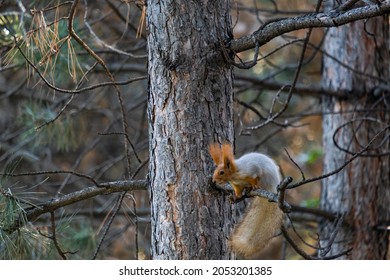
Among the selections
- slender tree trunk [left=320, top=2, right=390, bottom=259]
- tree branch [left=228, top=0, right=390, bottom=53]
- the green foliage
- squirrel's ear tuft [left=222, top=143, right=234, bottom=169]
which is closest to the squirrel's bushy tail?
squirrel's ear tuft [left=222, top=143, right=234, bottom=169]

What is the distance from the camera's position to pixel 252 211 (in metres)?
2.48

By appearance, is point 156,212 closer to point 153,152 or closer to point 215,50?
point 153,152

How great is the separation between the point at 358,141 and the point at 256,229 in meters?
1.93

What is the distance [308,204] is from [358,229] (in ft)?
2.79

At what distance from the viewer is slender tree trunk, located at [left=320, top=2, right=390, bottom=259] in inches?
163

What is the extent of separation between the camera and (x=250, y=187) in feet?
7.98

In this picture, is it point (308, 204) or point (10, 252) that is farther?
point (308, 204)

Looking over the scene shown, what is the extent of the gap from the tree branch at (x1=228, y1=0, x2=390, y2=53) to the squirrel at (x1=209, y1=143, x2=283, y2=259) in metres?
0.35

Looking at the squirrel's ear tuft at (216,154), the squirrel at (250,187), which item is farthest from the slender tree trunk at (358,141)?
the squirrel's ear tuft at (216,154)

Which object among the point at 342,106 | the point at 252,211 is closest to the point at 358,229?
the point at 342,106

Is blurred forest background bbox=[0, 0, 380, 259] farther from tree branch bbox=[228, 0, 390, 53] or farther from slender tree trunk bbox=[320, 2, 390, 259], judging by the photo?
tree branch bbox=[228, 0, 390, 53]

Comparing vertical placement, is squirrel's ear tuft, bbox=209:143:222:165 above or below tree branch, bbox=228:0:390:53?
below

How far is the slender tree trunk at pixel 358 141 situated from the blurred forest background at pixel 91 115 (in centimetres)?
16

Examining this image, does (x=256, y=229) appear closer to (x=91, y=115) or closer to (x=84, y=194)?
(x=84, y=194)
